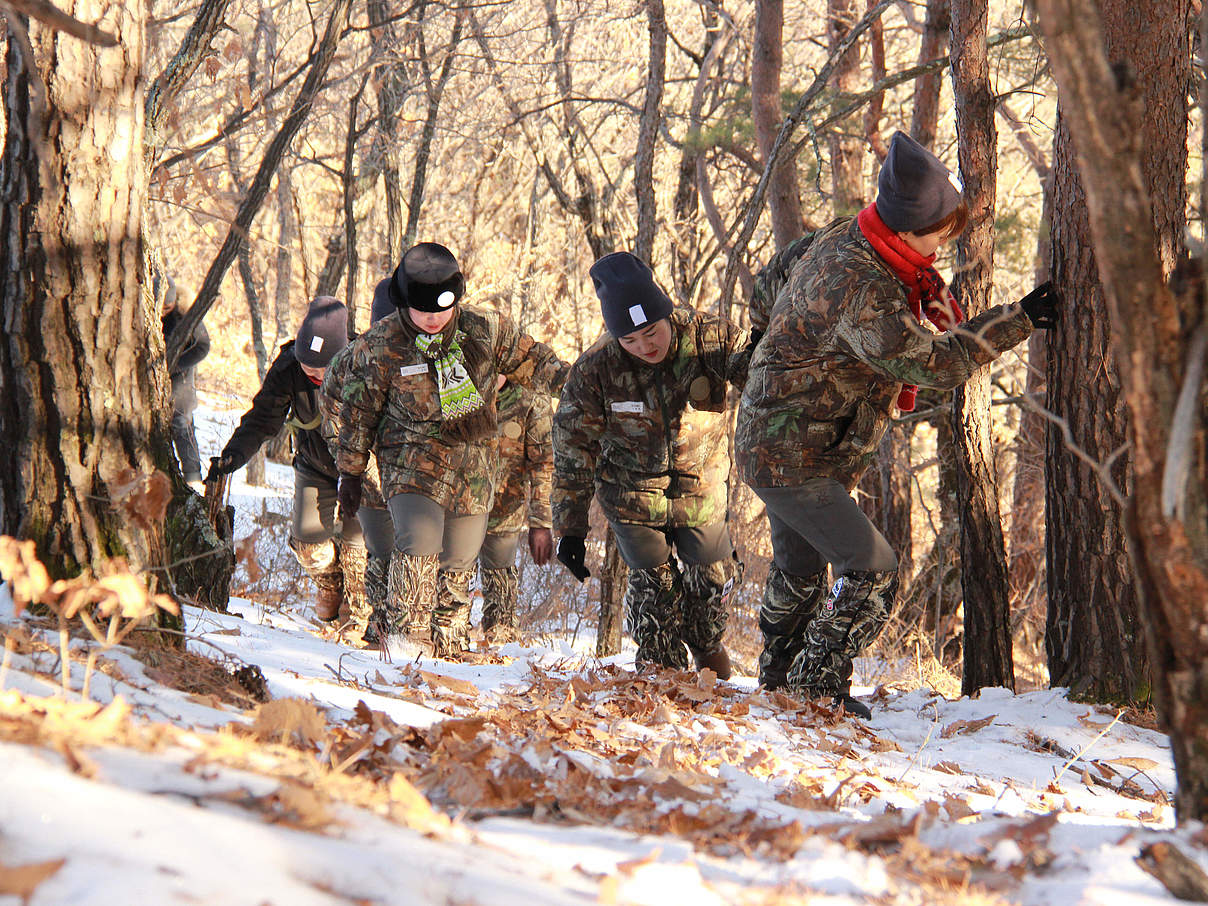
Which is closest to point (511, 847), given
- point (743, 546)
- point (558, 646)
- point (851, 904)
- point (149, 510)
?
point (851, 904)

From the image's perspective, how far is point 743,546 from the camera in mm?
11250

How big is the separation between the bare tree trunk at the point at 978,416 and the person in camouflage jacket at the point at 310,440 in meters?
3.87

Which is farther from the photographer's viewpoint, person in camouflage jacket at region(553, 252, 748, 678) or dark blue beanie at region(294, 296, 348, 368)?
dark blue beanie at region(294, 296, 348, 368)

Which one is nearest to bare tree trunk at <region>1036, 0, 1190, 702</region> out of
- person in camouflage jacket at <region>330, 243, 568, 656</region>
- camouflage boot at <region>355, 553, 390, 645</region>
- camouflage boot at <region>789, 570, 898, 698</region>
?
camouflage boot at <region>789, 570, 898, 698</region>

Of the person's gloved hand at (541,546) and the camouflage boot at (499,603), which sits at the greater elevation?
the person's gloved hand at (541,546)

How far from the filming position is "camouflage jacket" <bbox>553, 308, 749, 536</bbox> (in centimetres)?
511

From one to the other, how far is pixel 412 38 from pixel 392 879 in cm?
1183

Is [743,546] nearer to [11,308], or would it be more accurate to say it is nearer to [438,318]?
[438,318]

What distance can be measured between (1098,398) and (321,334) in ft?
15.0

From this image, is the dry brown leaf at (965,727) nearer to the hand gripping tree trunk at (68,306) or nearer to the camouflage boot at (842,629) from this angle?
the camouflage boot at (842,629)

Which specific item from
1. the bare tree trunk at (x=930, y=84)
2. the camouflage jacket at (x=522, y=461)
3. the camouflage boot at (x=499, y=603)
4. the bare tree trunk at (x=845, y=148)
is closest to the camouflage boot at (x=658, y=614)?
the camouflage jacket at (x=522, y=461)

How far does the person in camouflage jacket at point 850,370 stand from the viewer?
13.0ft

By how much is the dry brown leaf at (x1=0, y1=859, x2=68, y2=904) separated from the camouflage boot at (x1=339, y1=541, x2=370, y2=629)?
6130 mm

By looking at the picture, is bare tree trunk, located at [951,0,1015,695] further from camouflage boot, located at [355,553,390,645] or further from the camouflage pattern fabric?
camouflage boot, located at [355,553,390,645]
